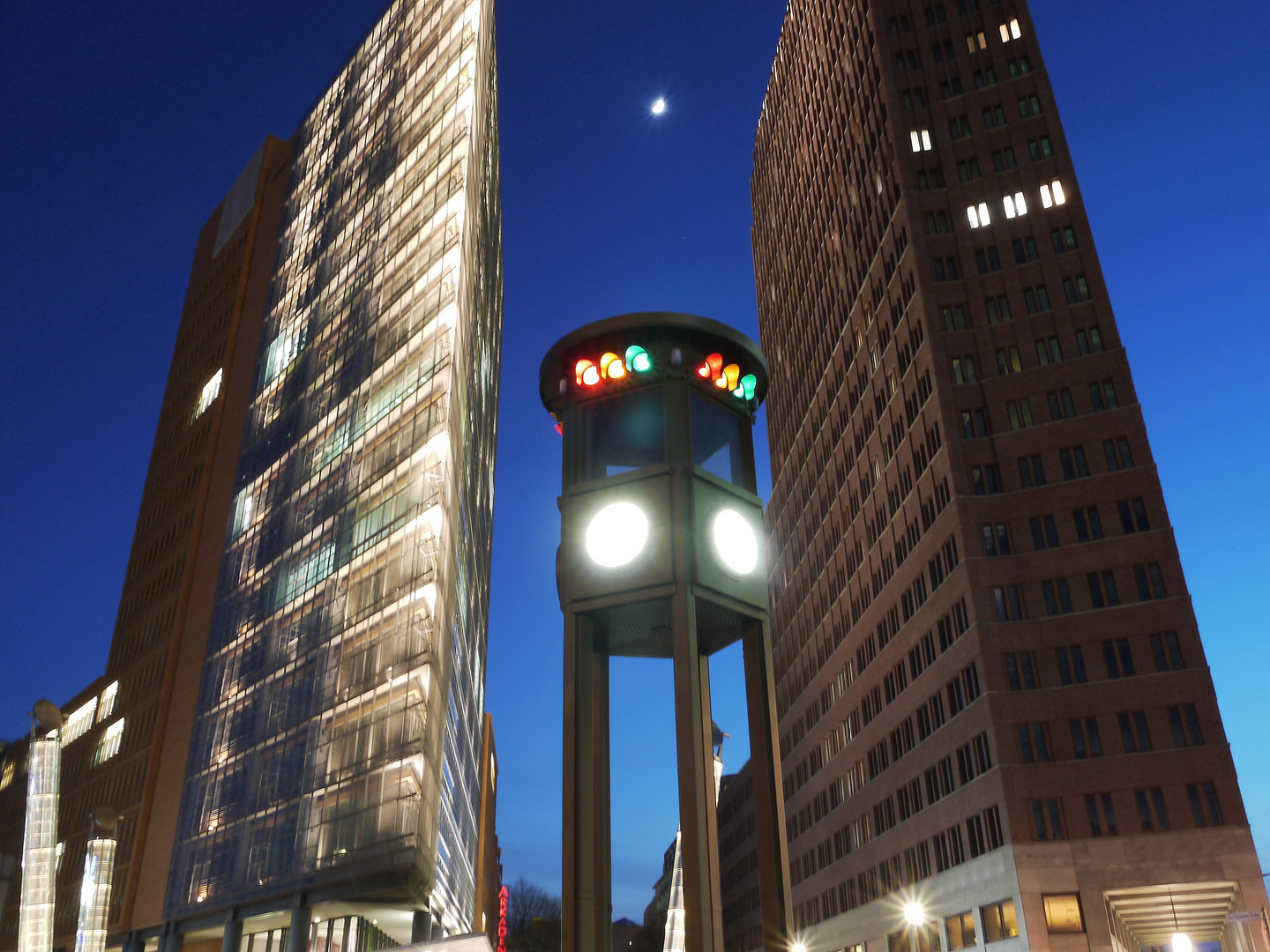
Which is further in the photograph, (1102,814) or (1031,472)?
(1031,472)

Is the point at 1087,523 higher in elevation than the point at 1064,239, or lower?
lower

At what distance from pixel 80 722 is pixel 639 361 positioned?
89956 mm

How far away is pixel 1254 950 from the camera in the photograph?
148ft

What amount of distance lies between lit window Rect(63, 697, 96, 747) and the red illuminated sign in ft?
136

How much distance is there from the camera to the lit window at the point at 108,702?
77125 millimetres

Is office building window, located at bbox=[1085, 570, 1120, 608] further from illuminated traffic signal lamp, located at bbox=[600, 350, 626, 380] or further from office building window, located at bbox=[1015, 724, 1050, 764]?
illuminated traffic signal lamp, located at bbox=[600, 350, 626, 380]

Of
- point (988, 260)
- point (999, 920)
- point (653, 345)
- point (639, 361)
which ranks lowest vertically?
point (999, 920)

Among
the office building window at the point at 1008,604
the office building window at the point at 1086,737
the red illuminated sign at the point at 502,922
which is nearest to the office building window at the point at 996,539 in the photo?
the office building window at the point at 1008,604

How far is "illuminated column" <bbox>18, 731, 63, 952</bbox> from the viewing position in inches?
606

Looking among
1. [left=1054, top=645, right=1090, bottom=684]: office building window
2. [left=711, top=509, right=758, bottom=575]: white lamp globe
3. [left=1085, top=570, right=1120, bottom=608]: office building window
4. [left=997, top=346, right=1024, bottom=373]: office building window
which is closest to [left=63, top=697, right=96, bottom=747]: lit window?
[left=1054, top=645, right=1090, bottom=684]: office building window

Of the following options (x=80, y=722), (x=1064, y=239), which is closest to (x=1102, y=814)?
(x=1064, y=239)

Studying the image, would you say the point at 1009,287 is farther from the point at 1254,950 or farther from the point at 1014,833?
the point at 1254,950

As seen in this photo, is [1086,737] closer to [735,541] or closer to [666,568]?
[735,541]

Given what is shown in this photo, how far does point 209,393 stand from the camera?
84.6m
